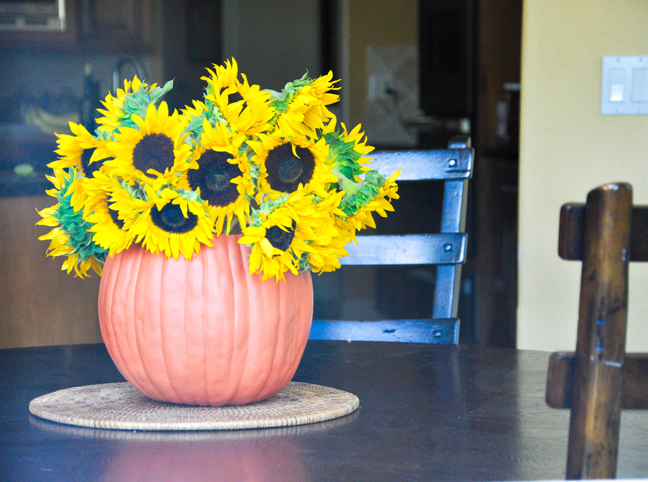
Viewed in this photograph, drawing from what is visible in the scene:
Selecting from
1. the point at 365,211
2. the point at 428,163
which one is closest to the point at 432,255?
the point at 428,163

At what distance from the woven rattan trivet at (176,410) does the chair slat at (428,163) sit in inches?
21.1

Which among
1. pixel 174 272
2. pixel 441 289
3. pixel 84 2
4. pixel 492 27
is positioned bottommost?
pixel 441 289

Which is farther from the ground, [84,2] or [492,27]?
[84,2]

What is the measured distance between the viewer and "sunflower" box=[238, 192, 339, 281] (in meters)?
0.64

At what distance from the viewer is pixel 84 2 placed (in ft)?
11.9

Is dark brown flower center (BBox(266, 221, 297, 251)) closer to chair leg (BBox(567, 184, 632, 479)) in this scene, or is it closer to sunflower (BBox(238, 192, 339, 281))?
sunflower (BBox(238, 192, 339, 281))

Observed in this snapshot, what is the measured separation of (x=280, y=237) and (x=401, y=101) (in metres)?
3.34

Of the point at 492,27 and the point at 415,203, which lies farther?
the point at 415,203

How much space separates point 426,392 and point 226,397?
0.21 meters

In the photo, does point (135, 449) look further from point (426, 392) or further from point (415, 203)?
point (415, 203)

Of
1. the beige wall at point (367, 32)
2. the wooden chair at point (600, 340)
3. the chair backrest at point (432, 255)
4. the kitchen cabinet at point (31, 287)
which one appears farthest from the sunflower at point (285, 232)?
the beige wall at point (367, 32)

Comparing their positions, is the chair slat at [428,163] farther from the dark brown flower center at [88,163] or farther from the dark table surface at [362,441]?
the dark brown flower center at [88,163]

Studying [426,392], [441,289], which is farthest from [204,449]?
[441,289]

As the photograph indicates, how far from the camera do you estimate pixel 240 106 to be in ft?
2.10
